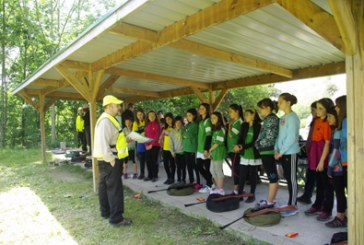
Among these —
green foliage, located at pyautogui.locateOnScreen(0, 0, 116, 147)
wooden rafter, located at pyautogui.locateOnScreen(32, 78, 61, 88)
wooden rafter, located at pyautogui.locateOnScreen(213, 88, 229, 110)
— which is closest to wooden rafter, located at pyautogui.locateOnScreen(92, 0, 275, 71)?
wooden rafter, located at pyautogui.locateOnScreen(213, 88, 229, 110)

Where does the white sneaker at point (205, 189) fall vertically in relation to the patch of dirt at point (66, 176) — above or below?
above

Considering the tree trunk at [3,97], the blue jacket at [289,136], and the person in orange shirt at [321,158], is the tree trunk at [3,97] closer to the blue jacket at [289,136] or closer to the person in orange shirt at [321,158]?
the blue jacket at [289,136]

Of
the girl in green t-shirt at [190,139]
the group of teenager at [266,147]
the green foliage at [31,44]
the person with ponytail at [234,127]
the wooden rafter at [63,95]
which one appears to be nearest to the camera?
the group of teenager at [266,147]

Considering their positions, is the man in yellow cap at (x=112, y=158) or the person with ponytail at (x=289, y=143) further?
the man in yellow cap at (x=112, y=158)

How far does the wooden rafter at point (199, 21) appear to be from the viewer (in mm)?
2730

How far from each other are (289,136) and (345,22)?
6.47 ft

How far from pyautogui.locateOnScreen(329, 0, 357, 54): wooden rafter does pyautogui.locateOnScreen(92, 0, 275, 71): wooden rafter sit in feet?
2.05

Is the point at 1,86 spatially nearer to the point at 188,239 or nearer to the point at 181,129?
the point at 181,129

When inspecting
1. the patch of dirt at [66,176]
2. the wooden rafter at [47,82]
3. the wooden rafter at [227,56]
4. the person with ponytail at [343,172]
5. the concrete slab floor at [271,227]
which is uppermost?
the wooden rafter at [47,82]

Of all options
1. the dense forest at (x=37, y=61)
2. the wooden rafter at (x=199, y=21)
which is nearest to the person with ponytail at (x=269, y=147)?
the wooden rafter at (x=199, y=21)

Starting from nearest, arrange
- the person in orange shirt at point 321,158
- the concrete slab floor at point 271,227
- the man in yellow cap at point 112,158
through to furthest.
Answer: the concrete slab floor at point 271,227 → the person in orange shirt at point 321,158 → the man in yellow cap at point 112,158

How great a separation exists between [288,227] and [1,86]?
2109 cm

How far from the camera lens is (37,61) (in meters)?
20.0

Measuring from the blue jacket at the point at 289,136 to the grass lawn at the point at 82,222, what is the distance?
49.9 inches
